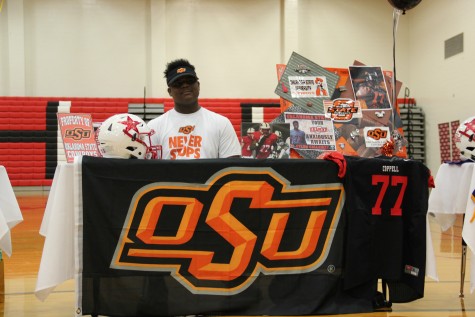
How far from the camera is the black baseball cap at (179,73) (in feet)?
10.9

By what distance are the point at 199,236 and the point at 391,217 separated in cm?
111

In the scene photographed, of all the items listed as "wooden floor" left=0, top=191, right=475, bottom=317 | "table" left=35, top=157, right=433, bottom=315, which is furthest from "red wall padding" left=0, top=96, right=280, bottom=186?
"table" left=35, top=157, right=433, bottom=315

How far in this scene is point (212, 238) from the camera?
114 inches

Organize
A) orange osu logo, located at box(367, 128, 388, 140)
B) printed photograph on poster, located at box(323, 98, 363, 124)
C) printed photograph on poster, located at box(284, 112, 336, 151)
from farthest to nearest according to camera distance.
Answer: orange osu logo, located at box(367, 128, 388, 140)
printed photograph on poster, located at box(323, 98, 363, 124)
printed photograph on poster, located at box(284, 112, 336, 151)

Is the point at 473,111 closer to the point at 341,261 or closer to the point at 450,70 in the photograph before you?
the point at 450,70

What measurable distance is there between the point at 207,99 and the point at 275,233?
1077 centimetres

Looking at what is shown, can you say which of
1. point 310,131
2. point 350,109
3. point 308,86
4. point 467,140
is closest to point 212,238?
point 310,131

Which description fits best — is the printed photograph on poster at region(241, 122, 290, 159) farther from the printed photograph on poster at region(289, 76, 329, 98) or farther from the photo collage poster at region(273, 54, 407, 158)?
the printed photograph on poster at region(289, 76, 329, 98)

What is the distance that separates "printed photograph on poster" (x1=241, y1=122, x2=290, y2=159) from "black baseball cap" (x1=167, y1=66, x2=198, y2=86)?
1.85ft

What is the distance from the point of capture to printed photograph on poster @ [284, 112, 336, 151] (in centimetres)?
423

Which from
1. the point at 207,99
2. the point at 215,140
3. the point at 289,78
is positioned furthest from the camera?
the point at 207,99

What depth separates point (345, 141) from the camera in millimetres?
4457

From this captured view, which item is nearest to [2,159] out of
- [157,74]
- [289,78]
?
[157,74]

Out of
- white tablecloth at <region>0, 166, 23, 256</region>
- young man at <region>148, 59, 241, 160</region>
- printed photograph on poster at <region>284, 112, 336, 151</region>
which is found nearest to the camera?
young man at <region>148, 59, 241, 160</region>
